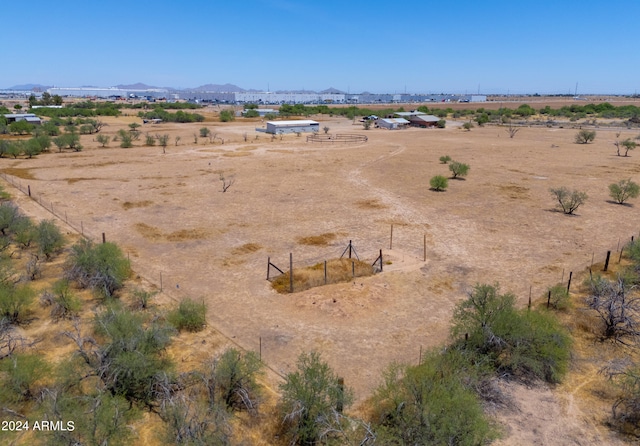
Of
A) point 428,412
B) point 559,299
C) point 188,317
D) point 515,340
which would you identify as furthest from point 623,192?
point 188,317

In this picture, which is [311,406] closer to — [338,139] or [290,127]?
[338,139]

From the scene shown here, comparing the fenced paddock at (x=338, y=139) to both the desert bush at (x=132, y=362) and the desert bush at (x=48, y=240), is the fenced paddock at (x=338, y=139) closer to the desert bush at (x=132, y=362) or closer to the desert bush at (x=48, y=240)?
the desert bush at (x=48, y=240)

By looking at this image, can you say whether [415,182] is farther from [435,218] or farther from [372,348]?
[372,348]

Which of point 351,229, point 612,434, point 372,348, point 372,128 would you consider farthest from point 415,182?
point 372,128

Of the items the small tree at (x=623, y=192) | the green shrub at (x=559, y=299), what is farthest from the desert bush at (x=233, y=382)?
the small tree at (x=623, y=192)

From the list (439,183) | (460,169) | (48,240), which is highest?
(460,169)

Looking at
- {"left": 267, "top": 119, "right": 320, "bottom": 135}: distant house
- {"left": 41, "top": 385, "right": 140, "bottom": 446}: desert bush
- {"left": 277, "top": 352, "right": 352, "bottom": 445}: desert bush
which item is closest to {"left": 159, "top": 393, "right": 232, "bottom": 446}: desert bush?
{"left": 41, "top": 385, "right": 140, "bottom": 446}: desert bush
